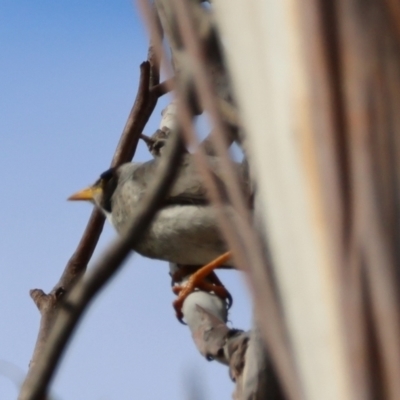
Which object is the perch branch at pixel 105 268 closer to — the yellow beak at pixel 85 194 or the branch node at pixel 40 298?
the branch node at pixel 40 298

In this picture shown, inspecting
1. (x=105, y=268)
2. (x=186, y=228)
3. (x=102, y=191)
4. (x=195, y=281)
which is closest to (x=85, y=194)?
(x=102, y=191)

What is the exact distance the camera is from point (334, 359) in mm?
632

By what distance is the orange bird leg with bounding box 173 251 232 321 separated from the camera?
3561 millimetres

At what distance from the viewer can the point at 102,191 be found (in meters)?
5.45

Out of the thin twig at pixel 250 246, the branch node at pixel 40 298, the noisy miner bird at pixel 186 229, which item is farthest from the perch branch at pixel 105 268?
the noisy miner bird at pixel 186 229

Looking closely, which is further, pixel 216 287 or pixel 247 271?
pixel 216 287

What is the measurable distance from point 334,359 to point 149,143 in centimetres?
318

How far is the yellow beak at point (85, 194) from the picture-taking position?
5547 millimetres

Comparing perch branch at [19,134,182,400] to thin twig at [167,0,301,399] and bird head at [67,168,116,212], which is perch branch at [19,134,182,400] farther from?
bird head at [67,168,116,212]

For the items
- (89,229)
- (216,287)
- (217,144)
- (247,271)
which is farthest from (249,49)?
(216,287)

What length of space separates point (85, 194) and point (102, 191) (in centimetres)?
24

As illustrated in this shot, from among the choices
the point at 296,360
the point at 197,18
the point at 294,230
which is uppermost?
the point at 197,18

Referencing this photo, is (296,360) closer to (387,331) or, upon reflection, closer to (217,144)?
(387,331)

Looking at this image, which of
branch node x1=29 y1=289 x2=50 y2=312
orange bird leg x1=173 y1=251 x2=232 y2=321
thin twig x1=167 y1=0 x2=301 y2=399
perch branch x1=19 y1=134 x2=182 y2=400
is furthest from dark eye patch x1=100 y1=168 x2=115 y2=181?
thin twig x1=167 y1=0 x2=301 y2=399
